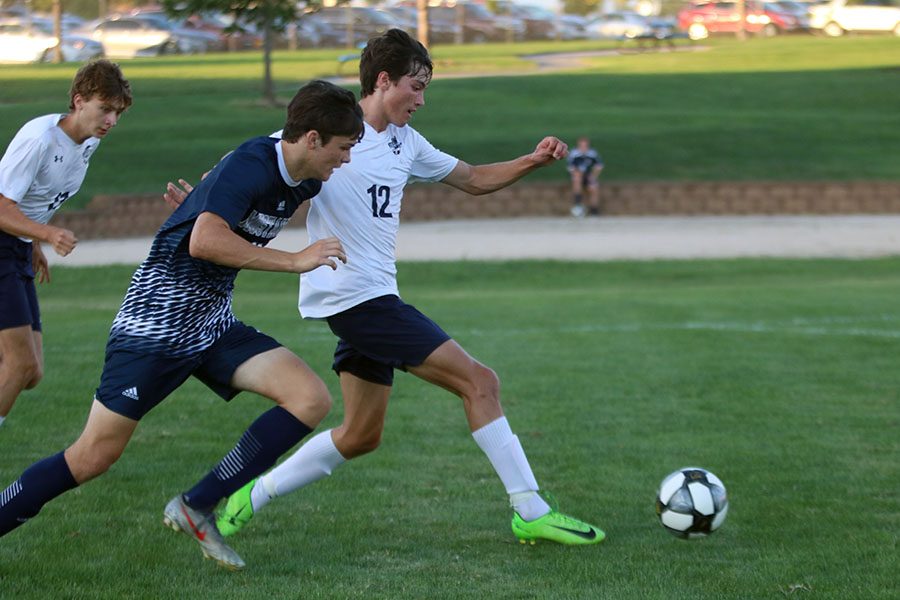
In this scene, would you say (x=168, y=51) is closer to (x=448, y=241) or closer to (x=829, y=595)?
(x=448, y=241)

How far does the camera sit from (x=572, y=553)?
5.34 metres

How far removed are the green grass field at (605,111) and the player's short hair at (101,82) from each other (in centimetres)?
2098

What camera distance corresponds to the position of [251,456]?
515cm

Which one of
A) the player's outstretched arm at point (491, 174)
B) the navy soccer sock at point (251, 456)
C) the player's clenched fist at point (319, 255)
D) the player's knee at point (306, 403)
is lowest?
the navy soccer sock at point (251, 456)

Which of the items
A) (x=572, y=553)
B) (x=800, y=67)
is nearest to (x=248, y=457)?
(x=572, y=553)

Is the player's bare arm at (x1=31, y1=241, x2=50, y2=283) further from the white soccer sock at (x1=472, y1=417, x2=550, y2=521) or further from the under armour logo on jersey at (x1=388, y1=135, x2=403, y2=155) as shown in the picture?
the white soccer sock at (x1=472, y1=417, x2=550, y2=521)

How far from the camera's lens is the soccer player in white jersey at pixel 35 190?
18.5ft

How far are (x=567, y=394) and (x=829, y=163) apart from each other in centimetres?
2323

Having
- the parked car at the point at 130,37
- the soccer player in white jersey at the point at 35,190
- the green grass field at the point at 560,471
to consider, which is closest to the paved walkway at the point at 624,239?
the green grass field at the point at 560,471

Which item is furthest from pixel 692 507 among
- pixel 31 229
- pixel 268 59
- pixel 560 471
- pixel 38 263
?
pixel 268 59

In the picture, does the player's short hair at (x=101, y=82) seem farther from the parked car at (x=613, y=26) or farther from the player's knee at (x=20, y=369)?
the parked car at (x=613, y=26)

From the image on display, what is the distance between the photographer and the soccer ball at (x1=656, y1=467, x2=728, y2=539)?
539 centimetres

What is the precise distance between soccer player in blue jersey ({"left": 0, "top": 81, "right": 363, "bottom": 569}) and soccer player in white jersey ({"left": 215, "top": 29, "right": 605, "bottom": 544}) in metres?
0.36

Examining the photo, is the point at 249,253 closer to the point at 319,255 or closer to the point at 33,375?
the point at 319,255
